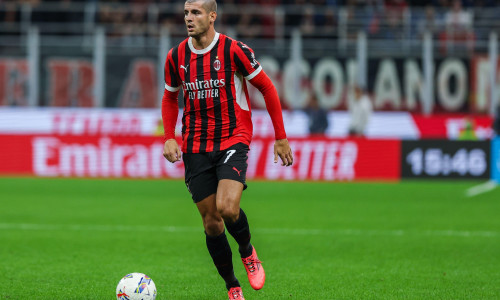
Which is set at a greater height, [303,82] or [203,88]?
[203,88]

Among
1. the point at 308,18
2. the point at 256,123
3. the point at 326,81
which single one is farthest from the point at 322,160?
the point at 308,18

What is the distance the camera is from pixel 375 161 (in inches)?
697

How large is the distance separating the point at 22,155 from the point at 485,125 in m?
12.2

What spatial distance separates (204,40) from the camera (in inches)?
229

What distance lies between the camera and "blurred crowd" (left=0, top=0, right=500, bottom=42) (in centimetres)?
2203

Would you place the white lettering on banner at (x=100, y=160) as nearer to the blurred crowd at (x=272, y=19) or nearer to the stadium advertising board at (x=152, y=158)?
the stadium advertising board at (x=152, y=158)

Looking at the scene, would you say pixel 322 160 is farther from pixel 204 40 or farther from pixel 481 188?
pixel 204 40

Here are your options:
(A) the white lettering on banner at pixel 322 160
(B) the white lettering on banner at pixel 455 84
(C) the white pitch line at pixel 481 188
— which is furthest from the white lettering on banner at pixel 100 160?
(B) the white lettering on banner at pixel 455 84

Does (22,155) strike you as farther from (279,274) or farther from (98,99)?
(279,274)

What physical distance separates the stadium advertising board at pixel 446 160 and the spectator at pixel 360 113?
2.51 meters

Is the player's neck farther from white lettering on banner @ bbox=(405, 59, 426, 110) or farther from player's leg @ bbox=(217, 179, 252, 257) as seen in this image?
white lettering on banner @ bbox=(405, 59, 426, 110)

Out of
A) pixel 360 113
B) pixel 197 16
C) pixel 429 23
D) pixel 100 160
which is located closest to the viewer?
pixel 197 16

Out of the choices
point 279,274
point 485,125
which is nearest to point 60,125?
point 485,125

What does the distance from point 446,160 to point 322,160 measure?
2666 millimetres
